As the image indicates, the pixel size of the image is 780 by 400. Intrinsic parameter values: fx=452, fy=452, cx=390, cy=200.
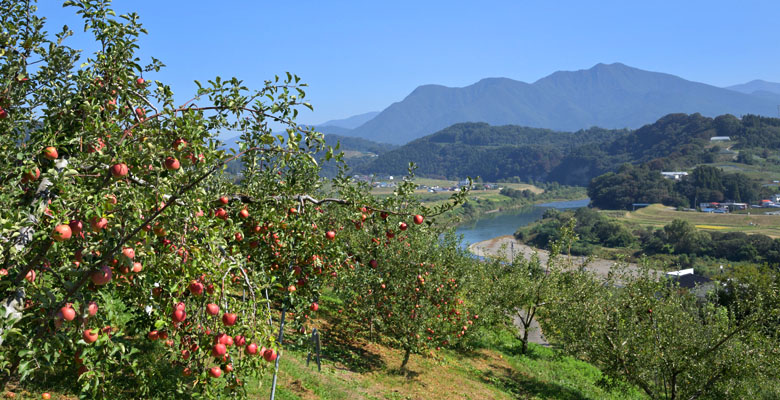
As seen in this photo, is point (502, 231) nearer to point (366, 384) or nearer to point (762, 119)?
point (366, 384)

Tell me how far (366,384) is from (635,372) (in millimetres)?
7783

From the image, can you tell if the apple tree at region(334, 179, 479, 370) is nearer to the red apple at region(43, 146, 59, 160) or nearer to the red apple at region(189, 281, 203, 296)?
the red apple at region(189, 281, 203, 296)

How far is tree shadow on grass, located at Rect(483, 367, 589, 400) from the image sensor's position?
1594cm

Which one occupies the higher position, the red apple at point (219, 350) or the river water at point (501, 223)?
the red apple at point (219, 350)

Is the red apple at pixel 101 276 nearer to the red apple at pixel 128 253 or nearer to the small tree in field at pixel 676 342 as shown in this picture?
the red apple at pixel 128 253

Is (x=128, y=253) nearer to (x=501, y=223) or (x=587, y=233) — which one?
(x=587, y=233)

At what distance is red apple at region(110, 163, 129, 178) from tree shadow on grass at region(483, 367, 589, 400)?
15229 mm

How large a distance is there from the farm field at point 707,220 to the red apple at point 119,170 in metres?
110

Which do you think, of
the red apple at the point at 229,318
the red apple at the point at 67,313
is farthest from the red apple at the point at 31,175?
the red apple at the point at 229,318

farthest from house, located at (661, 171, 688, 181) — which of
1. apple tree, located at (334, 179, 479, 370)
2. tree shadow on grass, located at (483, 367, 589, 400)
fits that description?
apple tree, located at (334, 179, 479, 370)

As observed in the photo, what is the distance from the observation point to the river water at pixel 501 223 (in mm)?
112688

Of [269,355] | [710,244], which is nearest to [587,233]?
[710,244]

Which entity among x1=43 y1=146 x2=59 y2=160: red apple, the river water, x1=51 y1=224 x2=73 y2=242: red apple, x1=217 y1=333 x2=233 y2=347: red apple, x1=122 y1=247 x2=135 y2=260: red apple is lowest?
the river water

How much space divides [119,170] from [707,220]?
130 meters
